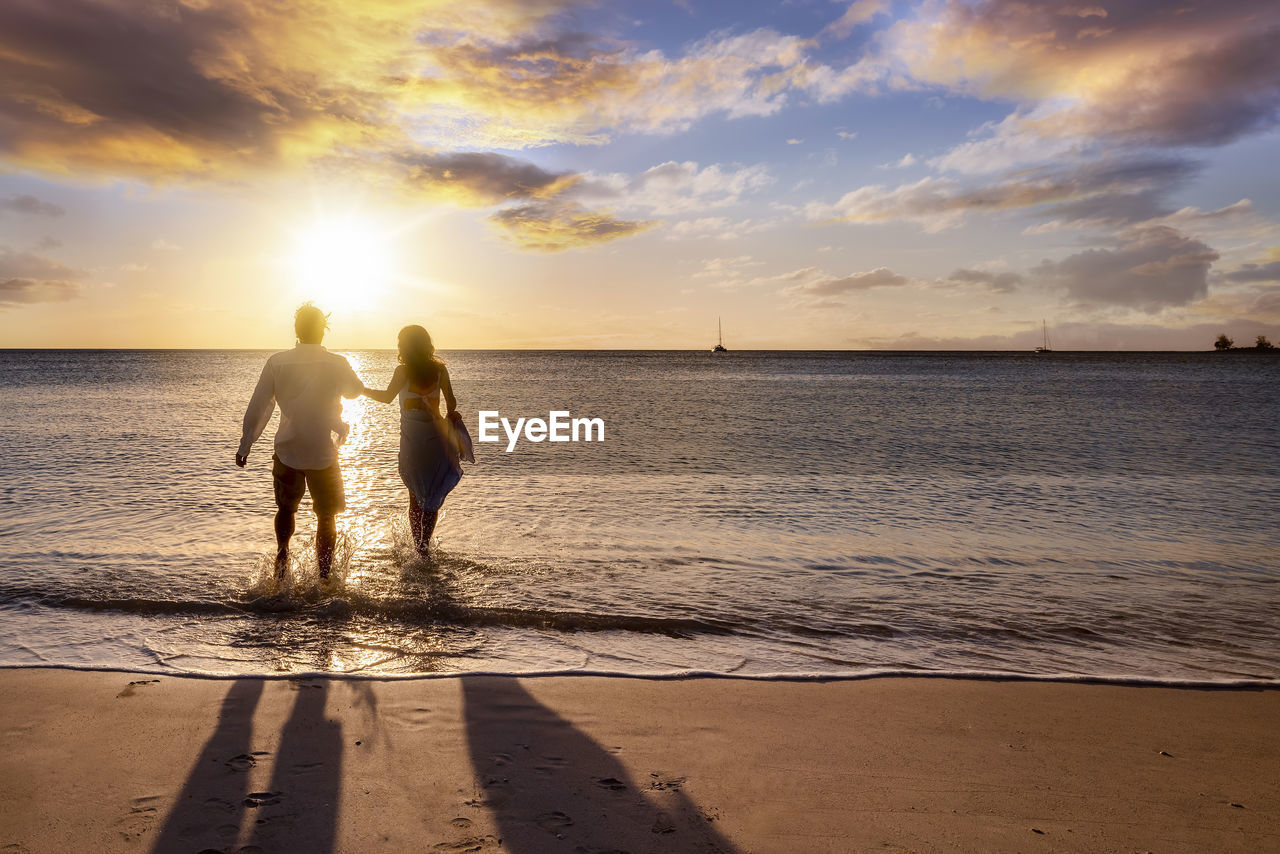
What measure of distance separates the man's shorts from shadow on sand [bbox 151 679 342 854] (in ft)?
7.95

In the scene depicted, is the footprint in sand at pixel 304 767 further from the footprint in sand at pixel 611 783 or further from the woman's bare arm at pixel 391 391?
the woman's bare arm at pixel 391 391

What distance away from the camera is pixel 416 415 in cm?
730

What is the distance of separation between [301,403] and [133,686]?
2.40 m

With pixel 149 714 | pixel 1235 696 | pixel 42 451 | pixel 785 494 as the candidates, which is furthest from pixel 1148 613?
pixel 42 451

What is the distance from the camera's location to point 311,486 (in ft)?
20.2

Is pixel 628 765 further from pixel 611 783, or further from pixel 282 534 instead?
pixel 282 534

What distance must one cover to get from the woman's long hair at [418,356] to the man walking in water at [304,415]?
99 centimetres

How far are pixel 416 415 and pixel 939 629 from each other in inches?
198

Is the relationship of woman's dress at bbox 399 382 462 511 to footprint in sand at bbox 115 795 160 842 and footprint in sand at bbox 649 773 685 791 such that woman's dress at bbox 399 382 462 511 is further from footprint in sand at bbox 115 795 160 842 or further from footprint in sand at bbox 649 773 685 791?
footprint in sand at bbox 649 773 685 791

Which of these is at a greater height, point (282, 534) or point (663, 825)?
point (282, 534)

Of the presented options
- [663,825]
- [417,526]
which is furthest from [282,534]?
[663,825]

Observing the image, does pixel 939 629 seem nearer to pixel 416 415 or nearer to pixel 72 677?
pixel 416 415

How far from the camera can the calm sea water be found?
5.04 m

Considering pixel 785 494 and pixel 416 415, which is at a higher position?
pixel 416 415
